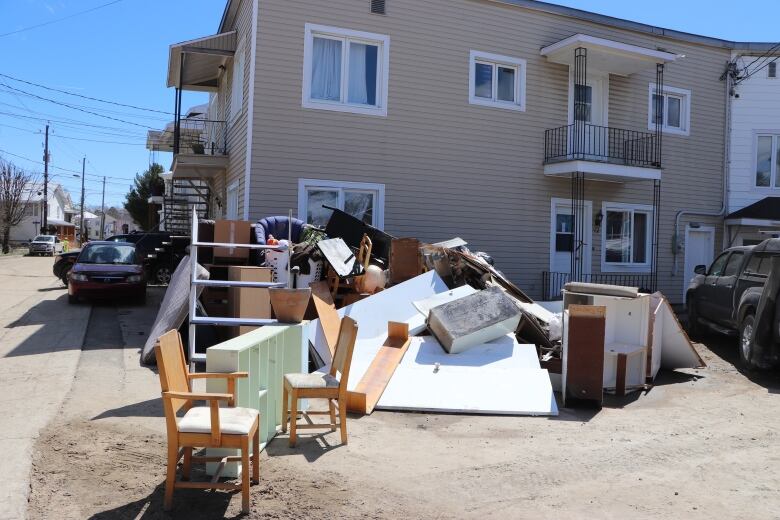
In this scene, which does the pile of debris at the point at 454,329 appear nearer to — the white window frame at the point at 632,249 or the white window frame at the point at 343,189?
the white window frame at the point at 343,189

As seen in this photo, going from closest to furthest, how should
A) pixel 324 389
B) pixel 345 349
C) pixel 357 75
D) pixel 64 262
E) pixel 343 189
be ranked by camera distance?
pixel 324 389, pixel 345 349, pixel 343 189, pixel 357 75, pixel 64 262

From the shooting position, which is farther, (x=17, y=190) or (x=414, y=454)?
(x=17, y=190)

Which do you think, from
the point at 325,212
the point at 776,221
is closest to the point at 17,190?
the point at 325,212

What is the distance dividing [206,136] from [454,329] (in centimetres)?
1448

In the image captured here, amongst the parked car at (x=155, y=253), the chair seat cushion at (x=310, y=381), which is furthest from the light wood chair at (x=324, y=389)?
the parked car at (x=155, y=253)

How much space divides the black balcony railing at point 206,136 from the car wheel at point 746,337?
11484 millimetres

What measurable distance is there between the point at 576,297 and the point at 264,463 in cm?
518

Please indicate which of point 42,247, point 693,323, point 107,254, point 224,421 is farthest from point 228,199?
point 42,247

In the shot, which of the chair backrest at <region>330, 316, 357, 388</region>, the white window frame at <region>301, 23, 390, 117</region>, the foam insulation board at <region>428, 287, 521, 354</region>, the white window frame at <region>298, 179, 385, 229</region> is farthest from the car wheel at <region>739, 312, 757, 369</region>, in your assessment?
the white window frame at <region>301, 23, 390, 117</region>

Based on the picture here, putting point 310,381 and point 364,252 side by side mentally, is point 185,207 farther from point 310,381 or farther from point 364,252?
point 310,381

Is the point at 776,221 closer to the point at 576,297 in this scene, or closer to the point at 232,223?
the point at 576,297

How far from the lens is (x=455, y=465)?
5.20m

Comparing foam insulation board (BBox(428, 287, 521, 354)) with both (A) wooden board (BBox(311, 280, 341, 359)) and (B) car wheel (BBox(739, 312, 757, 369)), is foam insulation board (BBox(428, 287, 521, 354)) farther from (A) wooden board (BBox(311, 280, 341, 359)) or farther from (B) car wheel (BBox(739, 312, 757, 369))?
(B) car wheel (BBox(739, 312, 757, 369))

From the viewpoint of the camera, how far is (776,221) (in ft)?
53.5
